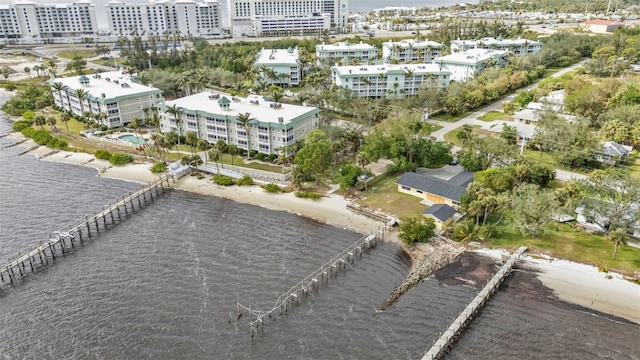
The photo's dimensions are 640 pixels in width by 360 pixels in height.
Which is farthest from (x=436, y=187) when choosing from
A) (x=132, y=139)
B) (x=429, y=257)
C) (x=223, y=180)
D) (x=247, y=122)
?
(x=132, y=139)

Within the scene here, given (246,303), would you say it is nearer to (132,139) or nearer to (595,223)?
(595,223)

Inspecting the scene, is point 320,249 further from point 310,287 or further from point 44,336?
point 44,336

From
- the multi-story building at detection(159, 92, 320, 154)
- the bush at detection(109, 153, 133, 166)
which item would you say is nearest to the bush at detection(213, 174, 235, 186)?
the multi-story building at detection(159, 92, 320, 154)

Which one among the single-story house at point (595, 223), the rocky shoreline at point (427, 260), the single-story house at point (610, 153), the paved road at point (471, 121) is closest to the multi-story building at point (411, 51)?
the paved road at point (471, 121)

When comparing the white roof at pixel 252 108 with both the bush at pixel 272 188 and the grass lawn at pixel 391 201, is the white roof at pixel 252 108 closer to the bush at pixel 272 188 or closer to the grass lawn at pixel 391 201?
the bush at pixel 272 188

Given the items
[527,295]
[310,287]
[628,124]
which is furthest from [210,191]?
[628,124]

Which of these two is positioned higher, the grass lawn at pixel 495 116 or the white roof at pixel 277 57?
the white roof at pixel 277 57

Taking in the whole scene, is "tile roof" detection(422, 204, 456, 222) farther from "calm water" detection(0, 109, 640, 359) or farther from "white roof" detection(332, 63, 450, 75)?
"white roof" detection(332, 63, 450, 75)
